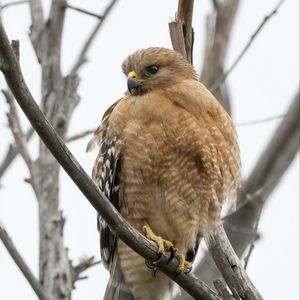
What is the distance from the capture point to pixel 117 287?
6.43 meters

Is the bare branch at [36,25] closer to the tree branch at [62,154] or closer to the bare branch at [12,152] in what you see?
the bare branch at [12,152]

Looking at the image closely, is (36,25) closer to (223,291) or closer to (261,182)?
(261,182)

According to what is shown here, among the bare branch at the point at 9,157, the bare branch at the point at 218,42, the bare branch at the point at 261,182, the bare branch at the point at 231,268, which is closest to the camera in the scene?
the bare branch at the point at 231,268

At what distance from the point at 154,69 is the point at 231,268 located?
80.5 inches

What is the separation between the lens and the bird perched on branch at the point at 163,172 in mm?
5789

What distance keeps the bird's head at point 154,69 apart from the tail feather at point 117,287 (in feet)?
5.19

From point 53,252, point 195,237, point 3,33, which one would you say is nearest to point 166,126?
point 195,237

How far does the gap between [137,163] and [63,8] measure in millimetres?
1817

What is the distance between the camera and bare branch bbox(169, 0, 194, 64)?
269 inches

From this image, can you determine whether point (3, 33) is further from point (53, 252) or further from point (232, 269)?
point (232, 269)

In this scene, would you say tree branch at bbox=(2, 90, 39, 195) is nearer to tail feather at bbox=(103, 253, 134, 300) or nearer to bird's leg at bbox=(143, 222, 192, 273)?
tail feather at bbox=(103, 253, 134, 300)

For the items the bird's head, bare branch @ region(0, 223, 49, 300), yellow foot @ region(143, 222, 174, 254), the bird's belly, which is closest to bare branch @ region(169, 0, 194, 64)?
the bird's head

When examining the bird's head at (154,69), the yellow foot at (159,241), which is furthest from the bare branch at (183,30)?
the yellow foot at (159,241)

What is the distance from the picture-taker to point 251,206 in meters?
7.26
